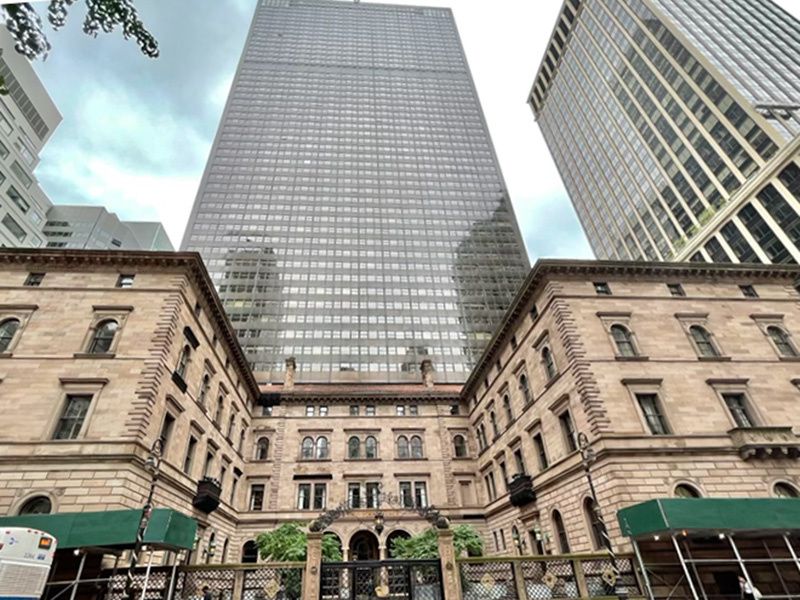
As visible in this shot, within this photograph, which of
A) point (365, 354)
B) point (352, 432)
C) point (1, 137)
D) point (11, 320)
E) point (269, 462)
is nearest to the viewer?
point (11, 320)

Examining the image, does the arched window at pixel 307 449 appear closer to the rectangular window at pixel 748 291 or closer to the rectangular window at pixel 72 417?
the rectangular window at pixel 72 417

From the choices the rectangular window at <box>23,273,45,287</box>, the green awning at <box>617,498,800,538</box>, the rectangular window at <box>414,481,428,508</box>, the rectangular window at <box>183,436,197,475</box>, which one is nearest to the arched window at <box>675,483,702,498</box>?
the green awning at <box>617,498,800,538</box>

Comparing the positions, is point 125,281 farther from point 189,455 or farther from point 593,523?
point 593,523

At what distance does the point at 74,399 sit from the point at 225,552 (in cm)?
1759

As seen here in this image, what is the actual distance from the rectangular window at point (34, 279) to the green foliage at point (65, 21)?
2461 centimetres

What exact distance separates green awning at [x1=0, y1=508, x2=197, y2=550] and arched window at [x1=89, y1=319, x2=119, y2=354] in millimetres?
8472

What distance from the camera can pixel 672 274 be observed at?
26703mm

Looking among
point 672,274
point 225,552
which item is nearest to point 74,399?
point 225,552

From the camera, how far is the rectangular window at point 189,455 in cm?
2380

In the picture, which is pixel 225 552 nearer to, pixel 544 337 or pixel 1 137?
pixel 544 337

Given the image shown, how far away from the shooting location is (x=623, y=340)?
23.9 metres

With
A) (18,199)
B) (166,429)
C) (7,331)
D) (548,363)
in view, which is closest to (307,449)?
(166,429)

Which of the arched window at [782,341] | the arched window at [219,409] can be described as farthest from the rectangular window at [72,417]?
the arched window at [782,341]

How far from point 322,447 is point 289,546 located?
1386 cm
